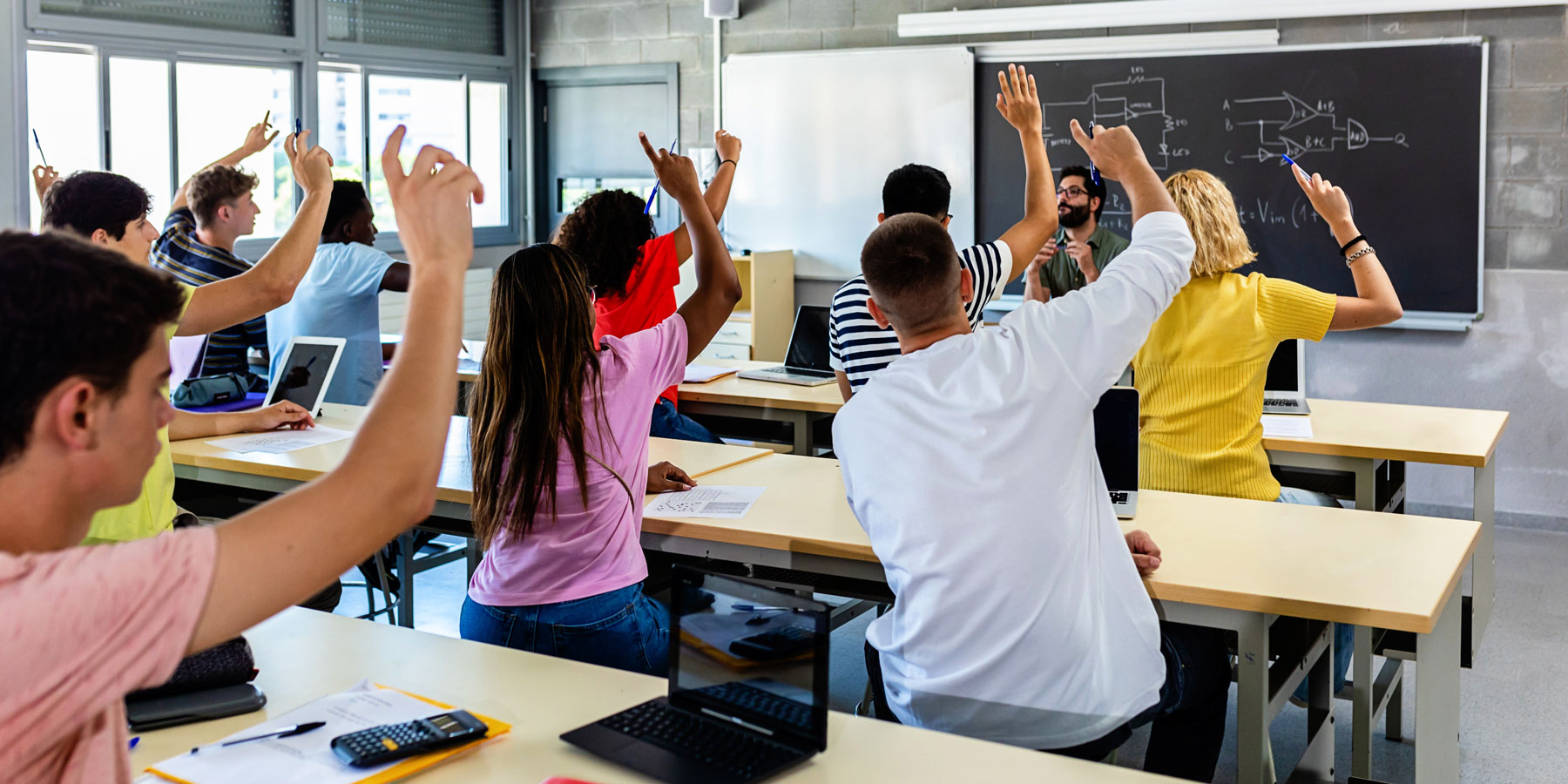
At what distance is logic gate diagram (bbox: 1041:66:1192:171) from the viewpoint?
578 centimetres

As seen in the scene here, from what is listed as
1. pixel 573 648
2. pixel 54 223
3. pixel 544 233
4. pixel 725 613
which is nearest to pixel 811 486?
pixel 573 648

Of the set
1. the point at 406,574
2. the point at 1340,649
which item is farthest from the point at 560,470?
the point at 1340,649

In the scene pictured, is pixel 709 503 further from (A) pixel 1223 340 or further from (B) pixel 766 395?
(B) pixel 766 395

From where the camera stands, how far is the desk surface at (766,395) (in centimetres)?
409

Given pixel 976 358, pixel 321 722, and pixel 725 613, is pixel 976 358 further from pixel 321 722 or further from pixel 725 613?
pixel 321 722

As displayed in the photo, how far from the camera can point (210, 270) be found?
3.78 metres

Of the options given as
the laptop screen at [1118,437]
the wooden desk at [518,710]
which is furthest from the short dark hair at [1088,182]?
the wooden desk at [518,710]

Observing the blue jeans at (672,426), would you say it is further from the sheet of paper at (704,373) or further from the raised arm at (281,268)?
the raised arm at (281,268)

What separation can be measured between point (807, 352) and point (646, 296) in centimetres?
116

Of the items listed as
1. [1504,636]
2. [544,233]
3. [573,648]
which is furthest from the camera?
[544,233]

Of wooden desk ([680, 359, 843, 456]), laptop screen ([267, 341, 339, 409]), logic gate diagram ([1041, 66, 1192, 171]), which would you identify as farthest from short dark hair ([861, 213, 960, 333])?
logic gate diagram ([1041, 66, 1192, 171])

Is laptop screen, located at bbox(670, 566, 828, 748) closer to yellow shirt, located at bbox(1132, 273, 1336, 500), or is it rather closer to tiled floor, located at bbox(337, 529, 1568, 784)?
tiled floor, located at bbox(337, 529, 1568, 784)

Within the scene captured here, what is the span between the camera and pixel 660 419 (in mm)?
3740

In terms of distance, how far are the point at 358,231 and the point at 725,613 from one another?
125 inches
